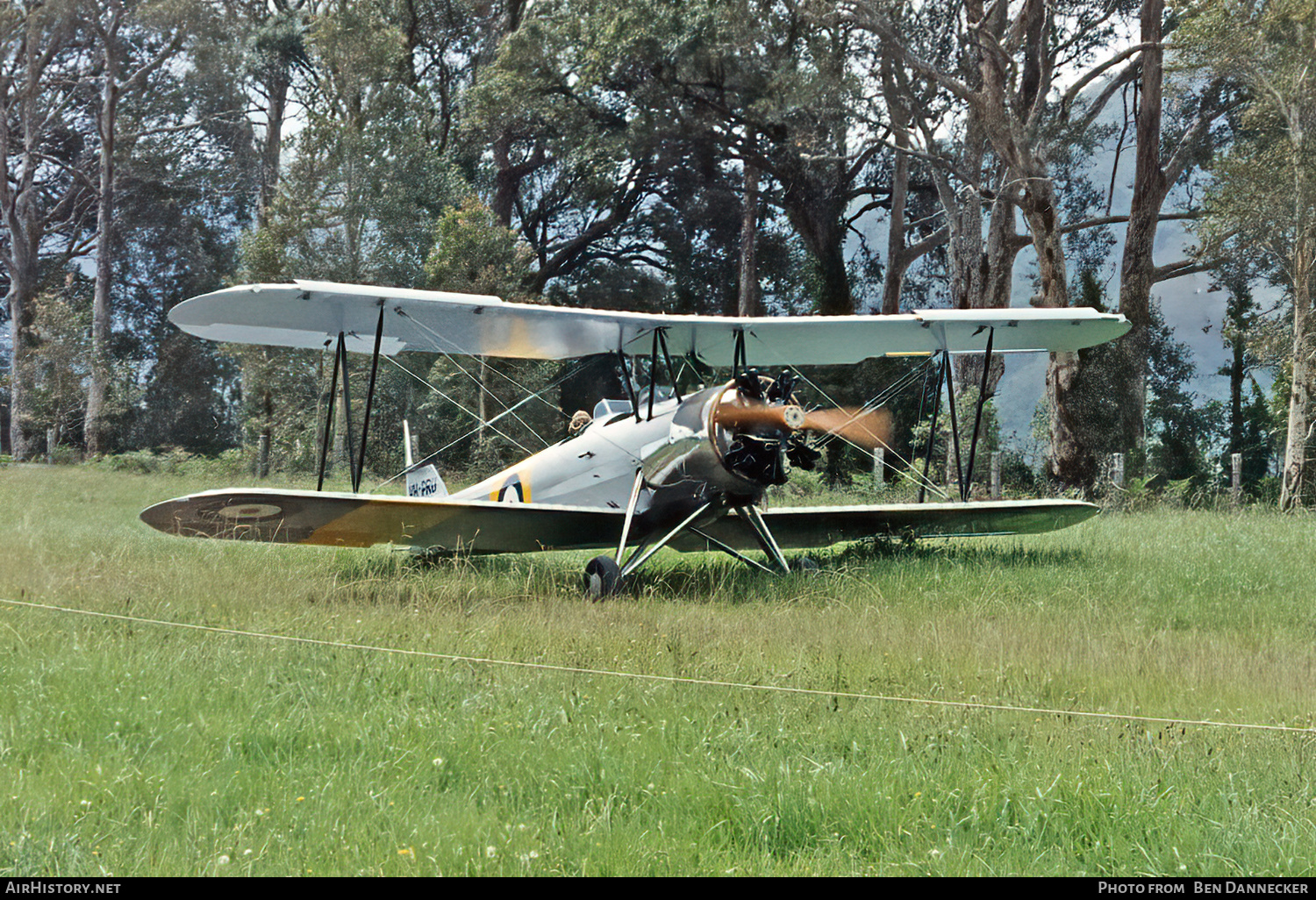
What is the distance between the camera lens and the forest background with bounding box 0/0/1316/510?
57.0ft

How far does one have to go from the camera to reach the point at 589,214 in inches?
1148

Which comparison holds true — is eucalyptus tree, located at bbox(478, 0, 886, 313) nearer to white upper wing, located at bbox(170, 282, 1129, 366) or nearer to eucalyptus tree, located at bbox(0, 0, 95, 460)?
white upper wing, located at bbox(170, 282, 1129, 366)

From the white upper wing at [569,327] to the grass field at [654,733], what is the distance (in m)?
2.26

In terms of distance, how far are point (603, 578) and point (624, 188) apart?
2234cm

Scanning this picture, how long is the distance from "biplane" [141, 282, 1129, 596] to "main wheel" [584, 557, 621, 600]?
1 cm

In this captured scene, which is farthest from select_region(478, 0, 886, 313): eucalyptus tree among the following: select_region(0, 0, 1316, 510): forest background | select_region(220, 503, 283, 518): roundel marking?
select_region(220, 503, 283, 518): roundel marking

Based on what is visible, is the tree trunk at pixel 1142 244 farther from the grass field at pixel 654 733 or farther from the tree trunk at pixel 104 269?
the tree trunk at pixel 104 269

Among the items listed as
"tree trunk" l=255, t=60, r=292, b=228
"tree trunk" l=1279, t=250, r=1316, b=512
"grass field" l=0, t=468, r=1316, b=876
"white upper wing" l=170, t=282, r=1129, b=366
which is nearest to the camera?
"grass field" l=0, t=468, r=1316, b=876

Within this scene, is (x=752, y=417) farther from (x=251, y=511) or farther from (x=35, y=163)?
(x=35, y=163)

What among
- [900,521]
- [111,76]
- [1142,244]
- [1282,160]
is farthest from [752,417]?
[111,76]

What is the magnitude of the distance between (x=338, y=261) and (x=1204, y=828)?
877 inches

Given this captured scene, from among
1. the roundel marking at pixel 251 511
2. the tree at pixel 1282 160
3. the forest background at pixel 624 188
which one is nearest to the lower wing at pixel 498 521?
the roundel marking at pixel 251 511
